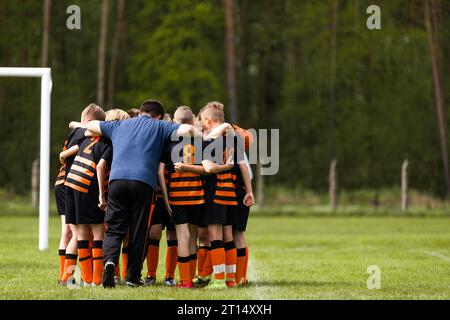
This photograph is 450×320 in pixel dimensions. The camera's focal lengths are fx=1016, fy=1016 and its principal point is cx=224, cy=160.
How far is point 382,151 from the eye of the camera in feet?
109

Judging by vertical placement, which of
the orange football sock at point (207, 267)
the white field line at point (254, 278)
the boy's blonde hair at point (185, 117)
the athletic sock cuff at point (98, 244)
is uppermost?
the boy's blonde hair at point (185, 117)

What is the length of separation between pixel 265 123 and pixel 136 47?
5.71 metres

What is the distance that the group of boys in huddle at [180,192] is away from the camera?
9.99 metres

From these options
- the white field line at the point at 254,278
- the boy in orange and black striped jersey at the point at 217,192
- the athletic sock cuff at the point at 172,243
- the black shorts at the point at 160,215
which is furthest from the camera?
the athletic sock cuff at the point at 172,243

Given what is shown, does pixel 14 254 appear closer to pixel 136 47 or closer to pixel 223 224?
pixel 223 224

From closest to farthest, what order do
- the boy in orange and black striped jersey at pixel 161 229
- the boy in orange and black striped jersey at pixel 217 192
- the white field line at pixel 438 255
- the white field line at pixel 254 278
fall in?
the white field line at pixel 254 278
the boy in orange and black striped jersey at pixel 217 192
the boy in orange and black striped jersey at pixel 161 229
the white field line at pixel 438 255

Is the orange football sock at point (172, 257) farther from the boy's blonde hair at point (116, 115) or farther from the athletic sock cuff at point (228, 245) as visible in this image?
the boy's blonde hair at point (116, 115)

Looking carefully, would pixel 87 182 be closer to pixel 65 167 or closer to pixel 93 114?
pixel 65 167

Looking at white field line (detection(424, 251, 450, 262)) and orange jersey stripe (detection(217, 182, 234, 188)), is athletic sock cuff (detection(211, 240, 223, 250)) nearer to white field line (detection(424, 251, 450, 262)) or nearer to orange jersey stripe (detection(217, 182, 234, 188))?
orange jersey stripe (detection(217, 182, 234, 188))

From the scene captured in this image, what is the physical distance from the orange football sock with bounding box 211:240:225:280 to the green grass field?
27 cm

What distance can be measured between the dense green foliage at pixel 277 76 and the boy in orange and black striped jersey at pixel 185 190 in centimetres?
2213

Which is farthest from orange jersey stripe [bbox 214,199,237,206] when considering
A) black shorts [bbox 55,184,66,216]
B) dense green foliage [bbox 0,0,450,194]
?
dense green foliage [bbox 0,0,450,194]

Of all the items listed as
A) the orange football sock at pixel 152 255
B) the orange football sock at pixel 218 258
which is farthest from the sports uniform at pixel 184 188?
the orange football sock at pixel 152 255
